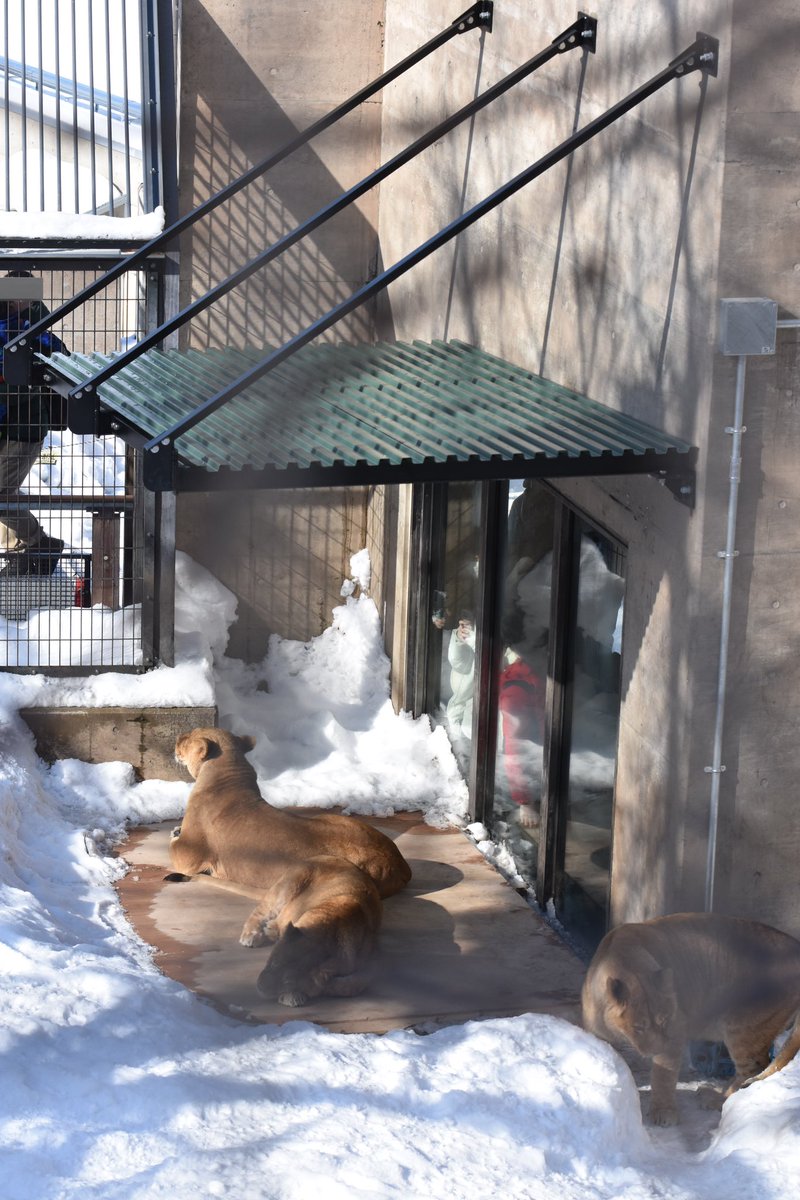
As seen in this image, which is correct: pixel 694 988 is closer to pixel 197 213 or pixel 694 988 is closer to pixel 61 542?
pixel 197 213

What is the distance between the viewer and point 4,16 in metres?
11.1

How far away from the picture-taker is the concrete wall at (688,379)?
21.5ft

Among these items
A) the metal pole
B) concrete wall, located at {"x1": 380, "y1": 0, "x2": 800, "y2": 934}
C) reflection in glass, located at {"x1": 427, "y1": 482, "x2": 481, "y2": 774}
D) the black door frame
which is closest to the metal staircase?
concrete wall, located at {"x1": 380, "y1": 0, "x2": 800, "y2": 934}

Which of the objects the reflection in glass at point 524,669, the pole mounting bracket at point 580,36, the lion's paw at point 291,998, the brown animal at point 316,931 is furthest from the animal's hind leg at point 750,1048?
the pole mounting bracket at point 580,36

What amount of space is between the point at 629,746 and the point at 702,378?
180 cm

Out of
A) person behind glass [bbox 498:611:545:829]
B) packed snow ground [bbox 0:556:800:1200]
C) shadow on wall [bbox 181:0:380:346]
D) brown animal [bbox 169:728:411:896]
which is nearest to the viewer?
packed snow ground [bbox 0:556:800:1200]

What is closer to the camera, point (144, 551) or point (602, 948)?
point (602, 948)

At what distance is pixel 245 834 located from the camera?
28.5ft

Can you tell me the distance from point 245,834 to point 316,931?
1147 millimetres

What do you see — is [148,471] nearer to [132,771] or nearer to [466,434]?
[466,434]

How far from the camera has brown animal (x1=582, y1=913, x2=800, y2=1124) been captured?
20.9ft

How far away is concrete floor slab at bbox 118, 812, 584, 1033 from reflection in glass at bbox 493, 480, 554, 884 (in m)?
0.32

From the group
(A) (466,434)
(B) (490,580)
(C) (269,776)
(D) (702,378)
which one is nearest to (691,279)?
(D) (702,378)

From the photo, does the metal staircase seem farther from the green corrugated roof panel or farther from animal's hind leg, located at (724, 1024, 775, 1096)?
animal's hind leg, located at (724, 1024, 775, 1096)
